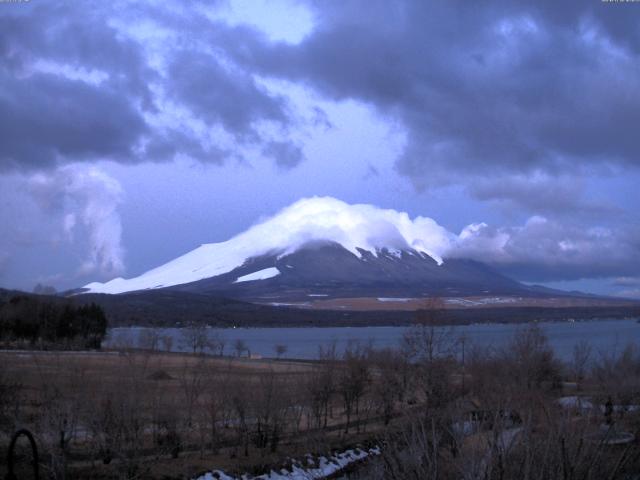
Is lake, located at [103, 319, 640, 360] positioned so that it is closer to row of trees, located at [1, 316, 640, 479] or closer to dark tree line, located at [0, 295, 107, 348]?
dark tree line, located at [0, 295, 107, 348]

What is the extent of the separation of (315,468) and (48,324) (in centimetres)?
7023

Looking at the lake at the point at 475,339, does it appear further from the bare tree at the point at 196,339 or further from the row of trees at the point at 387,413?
the row of trees at the point at 387,413

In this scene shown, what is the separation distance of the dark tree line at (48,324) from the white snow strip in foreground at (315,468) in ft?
200

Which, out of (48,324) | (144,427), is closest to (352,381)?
(144,427)

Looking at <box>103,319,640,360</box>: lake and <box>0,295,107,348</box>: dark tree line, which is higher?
<box>0,295,107,348</box>: dark tree line

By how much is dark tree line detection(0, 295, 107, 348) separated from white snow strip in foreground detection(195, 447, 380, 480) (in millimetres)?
60826

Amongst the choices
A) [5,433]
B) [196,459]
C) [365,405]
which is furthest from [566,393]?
[5,433]

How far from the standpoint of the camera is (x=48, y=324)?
91.2 m

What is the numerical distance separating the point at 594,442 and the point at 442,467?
7.36 feet

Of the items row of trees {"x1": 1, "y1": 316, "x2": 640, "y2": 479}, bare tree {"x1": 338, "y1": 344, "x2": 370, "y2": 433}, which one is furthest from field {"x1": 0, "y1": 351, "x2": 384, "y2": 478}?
bare tree {"x1": 338, "y1": 344, "x2": 370, "y2": 433}

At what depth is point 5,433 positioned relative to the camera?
25766 millimetres

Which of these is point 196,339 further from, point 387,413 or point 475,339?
point 387,413

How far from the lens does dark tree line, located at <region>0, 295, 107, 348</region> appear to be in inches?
3492

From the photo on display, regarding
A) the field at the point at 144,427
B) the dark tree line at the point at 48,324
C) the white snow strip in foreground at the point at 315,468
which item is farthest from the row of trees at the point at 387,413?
the dark tree line at the point at 48,324
